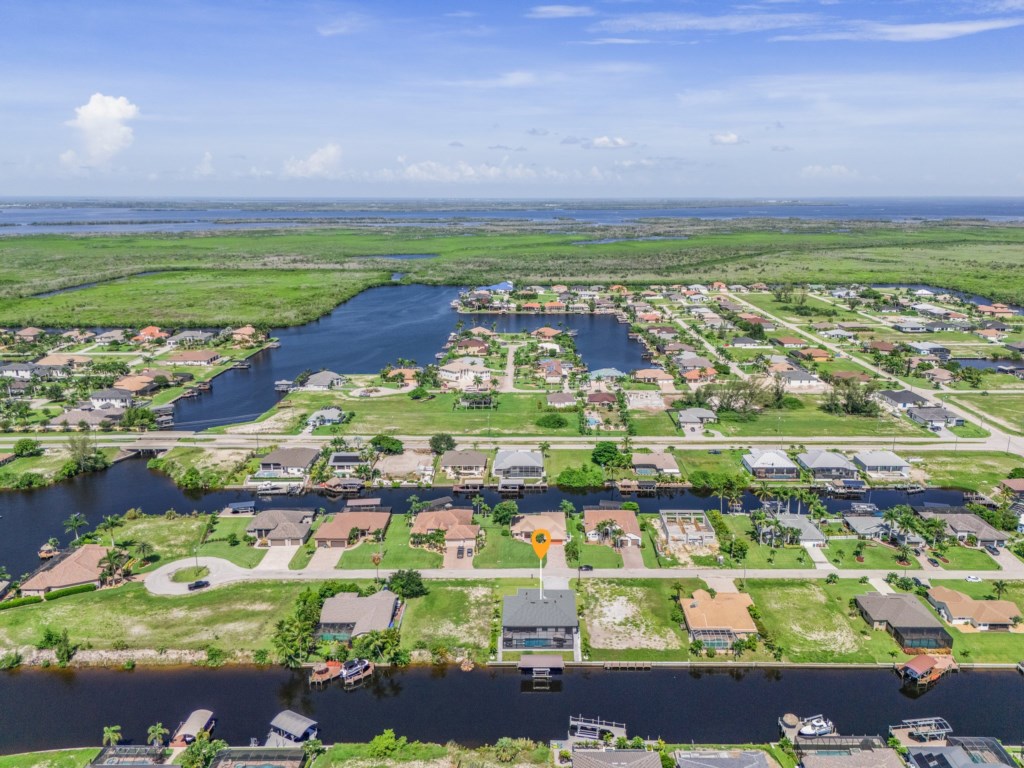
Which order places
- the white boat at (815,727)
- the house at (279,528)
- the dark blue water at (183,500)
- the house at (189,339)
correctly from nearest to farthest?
the white boat at (815,727) < the house at (279,528) < the dark blue water at (183,500) < the house at (189,339)

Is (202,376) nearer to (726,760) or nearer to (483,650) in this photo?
(483,650)

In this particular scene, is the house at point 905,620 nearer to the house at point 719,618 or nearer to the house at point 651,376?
the house at point 719,618

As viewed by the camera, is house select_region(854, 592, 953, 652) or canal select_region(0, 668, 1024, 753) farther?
house select_region(854, 592, 953, 652)

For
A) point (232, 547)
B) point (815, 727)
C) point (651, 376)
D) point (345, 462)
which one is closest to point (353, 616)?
point (232, 547)

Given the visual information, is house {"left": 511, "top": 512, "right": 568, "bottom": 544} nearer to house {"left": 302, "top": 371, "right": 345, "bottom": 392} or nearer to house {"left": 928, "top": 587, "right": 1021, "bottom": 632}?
house {"left": 928, "top": 587, "right": 1021, "bottom": 632}

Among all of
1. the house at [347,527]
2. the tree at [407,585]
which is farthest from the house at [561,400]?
the tree at [407,585]

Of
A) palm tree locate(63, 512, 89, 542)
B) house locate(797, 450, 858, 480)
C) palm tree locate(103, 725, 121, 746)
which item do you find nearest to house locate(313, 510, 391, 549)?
palm tree locate(63, 512, 89, 542)
